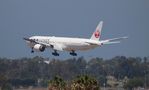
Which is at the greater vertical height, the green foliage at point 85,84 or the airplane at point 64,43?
the airplane at point 64,43

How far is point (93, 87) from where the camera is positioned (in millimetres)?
101938

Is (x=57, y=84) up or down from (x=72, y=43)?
down

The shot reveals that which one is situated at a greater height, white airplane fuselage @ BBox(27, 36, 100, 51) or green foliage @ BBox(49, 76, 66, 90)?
white airplane fuselage @ BBox(27, 36, 100, 51)

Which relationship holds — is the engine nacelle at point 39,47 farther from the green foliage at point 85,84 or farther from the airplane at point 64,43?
the green foliage at point 85,84

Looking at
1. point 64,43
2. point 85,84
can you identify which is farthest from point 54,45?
point 85,84

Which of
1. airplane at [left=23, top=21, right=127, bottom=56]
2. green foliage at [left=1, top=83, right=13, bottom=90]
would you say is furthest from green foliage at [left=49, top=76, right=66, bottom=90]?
green foliage at [left=1, top=83, right=13, bottom=90]

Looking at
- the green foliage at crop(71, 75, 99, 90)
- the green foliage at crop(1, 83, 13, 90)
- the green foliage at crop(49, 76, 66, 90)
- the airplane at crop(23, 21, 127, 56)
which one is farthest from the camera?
the green foliage at crop(1, 83, 13, 90)

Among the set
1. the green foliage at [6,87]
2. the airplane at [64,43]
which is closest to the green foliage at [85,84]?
the airplane at [64,43]

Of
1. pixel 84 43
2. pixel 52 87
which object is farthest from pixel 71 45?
pixel 52 87

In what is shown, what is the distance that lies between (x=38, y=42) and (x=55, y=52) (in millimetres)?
6745

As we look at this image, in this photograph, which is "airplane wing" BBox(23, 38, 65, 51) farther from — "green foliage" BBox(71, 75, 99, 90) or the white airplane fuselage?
"green foliage" BBox(71, 75, 99, 90)

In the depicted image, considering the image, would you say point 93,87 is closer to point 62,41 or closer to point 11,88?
point 62,41

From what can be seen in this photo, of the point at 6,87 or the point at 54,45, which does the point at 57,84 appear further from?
the point at 6,87

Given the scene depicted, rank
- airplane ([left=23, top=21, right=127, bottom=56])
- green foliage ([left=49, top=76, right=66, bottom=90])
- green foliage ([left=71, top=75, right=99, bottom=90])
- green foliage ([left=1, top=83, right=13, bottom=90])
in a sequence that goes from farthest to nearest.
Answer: green foliage ([left=1, top=83, right=13, bottom=90]) → airplane ([left=23, top=21, right=127, bottom=56]) → green foliage ([left=49, top=76, right=66, bottom=90]) → green foliage ([left=71, top=75, right=99, bottom=90])
